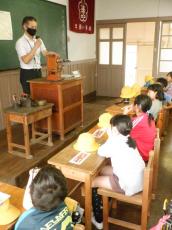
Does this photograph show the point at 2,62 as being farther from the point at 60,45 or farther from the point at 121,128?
the point at 121,128

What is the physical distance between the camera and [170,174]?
2.93 metres

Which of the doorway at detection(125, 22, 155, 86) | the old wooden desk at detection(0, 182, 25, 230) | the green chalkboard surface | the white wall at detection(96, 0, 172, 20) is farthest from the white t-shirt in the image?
the doorway at detection(125, 22, 155, 86)

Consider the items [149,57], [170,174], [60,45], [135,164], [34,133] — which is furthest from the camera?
[149,57]

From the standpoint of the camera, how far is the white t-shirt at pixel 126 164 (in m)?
1.74

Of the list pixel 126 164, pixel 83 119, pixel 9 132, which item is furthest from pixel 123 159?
pixel 83 119

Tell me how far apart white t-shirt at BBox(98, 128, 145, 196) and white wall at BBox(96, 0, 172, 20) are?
17.5 feet

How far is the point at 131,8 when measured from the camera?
6320 mm

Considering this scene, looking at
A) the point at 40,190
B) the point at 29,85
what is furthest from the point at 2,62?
the point at 40,190

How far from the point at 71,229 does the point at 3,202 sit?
37cm

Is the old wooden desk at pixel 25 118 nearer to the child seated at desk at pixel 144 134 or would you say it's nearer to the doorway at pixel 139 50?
the child seated at desk at pixel 144 134

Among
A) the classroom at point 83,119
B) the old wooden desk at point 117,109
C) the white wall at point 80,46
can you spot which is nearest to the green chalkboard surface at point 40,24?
the classroom at point 83,119

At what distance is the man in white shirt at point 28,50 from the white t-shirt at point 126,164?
2.16m

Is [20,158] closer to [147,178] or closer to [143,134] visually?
[143,134]

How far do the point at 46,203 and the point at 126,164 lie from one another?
84 cm
